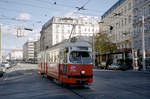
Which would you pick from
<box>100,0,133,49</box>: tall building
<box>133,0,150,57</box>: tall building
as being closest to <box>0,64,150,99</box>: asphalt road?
<box>133,0,150,57</box>: tall building

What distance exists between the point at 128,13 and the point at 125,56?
9836 mm

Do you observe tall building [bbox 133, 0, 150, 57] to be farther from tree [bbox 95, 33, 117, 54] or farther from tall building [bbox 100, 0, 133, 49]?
tree [bbox 95, 33, 117, 54]

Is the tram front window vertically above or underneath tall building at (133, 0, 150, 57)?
underneath

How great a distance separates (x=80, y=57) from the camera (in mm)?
13438

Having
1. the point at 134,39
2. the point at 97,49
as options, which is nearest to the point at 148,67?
the point at 134,39

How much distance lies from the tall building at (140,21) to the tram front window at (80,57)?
28.8 meters

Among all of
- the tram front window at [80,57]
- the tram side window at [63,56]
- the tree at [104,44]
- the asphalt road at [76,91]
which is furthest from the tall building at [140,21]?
the tram side window at [63,56]

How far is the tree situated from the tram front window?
4004 cm

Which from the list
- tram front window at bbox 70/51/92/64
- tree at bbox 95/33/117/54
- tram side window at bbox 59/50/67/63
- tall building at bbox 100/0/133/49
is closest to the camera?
tram front window at bbox 70/51/92/64

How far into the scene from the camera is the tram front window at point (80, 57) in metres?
13.2

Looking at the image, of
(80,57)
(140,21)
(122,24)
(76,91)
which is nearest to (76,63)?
(80,57)

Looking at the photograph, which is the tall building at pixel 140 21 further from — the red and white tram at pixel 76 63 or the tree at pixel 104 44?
the red and white tram at pixel 76 63

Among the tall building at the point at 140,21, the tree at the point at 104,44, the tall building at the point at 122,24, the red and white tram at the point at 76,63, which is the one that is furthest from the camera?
the tree at the point at 104,44

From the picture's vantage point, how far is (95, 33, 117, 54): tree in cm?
5294
